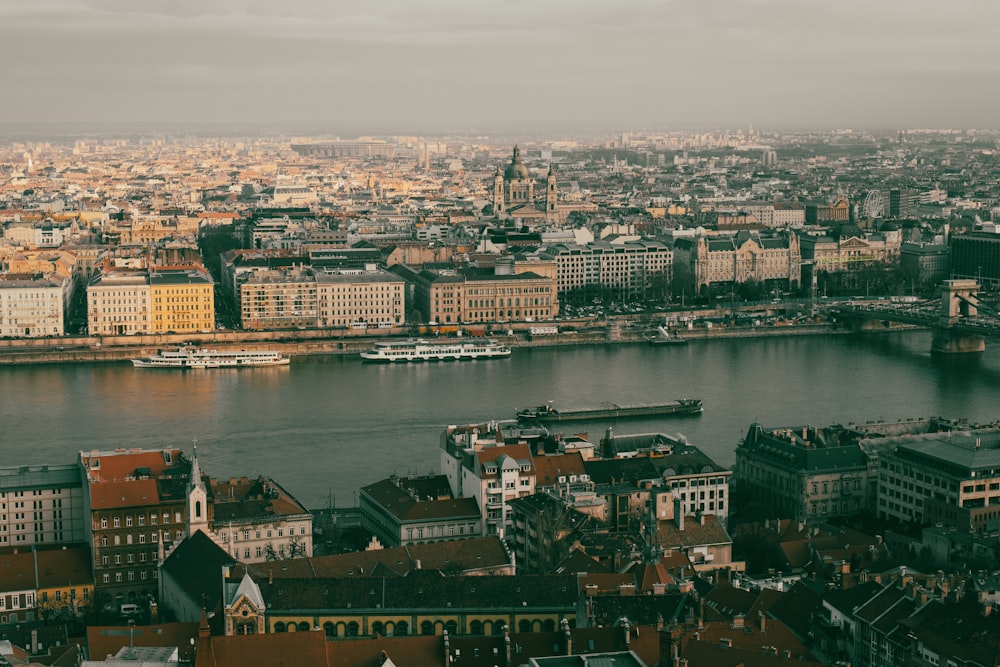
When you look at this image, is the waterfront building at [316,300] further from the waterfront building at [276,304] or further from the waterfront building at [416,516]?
the waterfront building at [416,516]

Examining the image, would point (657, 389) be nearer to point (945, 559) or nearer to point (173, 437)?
point (173, 437)

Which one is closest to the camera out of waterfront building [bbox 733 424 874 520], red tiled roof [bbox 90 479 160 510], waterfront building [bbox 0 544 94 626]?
waterfront building [bbox 0 544 94 626]

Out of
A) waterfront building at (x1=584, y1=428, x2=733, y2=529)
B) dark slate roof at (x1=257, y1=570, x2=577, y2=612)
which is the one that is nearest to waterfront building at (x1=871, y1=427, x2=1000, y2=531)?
waterfront building at (x1=584, y1=428, x2=733, y2=529)

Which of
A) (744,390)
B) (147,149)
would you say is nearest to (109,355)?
(744,390)

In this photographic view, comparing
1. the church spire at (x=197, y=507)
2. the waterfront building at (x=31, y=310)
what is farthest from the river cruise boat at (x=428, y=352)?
the church spire at (x=197, y=507)

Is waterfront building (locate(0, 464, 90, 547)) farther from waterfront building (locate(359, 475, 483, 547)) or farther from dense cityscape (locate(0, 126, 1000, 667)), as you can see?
waterfront building (locate(359, 475, 483, 547))

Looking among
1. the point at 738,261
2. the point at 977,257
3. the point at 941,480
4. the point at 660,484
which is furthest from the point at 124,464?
the point at 977,257
